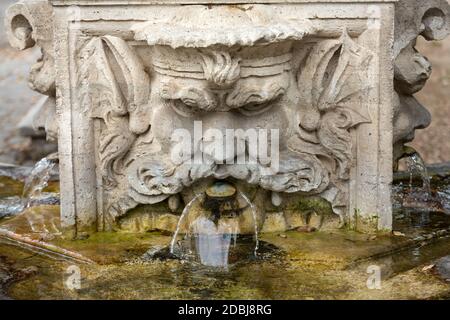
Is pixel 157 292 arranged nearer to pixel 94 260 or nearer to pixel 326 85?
pixel 94 260

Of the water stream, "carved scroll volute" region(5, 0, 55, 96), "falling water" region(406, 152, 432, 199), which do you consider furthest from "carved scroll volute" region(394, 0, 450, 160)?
"carved scroll volute" region(5, 0, 55, 96)

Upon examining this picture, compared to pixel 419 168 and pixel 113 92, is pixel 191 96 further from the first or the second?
pixel 419 168

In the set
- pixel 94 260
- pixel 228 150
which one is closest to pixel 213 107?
pixel 228 150

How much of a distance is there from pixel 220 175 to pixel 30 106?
556 centimetres

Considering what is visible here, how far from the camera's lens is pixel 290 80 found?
16.6ft

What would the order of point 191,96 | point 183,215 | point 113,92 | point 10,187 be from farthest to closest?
1. point 10,187
2. point 183,215
3. point 113,92
4. point 191,96

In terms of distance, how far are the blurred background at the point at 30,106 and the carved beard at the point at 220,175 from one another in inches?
150

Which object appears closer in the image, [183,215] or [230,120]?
[230,120]

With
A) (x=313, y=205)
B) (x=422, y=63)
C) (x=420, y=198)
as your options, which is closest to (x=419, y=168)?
(x=420, y=198)

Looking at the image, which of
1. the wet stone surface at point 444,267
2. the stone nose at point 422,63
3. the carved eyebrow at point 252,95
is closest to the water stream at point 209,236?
the carved eyebrow at point 252,95

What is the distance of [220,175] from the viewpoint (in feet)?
16.7

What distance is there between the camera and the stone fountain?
4.90 meters

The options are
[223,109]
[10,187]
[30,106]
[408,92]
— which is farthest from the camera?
[30,106]

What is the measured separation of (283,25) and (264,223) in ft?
3.41
